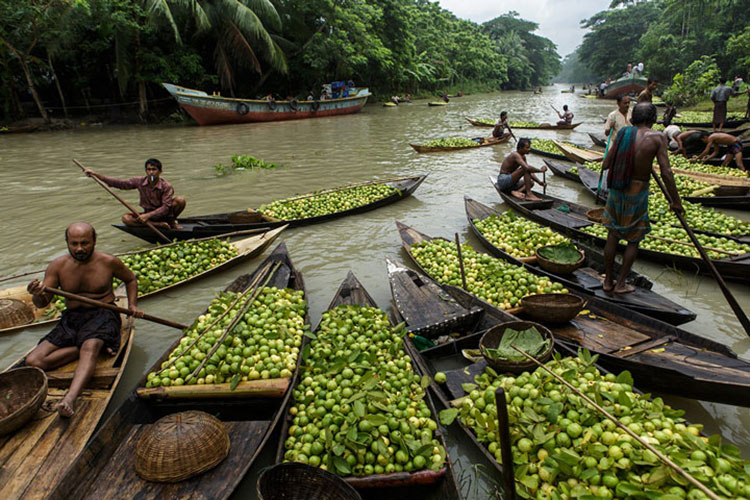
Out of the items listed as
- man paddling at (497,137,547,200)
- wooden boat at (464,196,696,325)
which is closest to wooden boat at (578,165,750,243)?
man paddling at (497,137,547,200)

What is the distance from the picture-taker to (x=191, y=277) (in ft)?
19.8

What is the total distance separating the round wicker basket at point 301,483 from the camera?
97.1 inches

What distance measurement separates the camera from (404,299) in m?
4.95

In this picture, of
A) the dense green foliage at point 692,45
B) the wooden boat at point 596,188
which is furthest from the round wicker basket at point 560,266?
the dense green foliage at point 692,45

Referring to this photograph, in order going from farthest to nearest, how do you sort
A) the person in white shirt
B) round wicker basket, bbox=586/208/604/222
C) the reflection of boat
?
1. the reflection of boat
2. the person in white shirt
3. round wicker basket, bbox=586/208/604/222

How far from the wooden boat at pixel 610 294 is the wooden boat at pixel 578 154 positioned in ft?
24.6

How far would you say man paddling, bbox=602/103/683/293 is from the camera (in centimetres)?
445

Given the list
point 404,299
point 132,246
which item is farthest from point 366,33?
point 404,299

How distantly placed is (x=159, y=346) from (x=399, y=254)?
4173 mm

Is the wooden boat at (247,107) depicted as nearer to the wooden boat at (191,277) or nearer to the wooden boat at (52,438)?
the wooden boat at (191,277)

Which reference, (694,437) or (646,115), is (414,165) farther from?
(694,437)

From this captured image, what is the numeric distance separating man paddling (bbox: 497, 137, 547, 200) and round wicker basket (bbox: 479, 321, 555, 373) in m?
5.37

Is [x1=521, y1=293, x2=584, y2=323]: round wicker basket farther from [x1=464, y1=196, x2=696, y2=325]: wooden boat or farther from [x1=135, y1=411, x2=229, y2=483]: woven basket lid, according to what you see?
[x1=135, y1=411, x2=229, y2=483]: woven basket lid

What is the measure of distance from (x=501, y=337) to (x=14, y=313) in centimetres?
589
